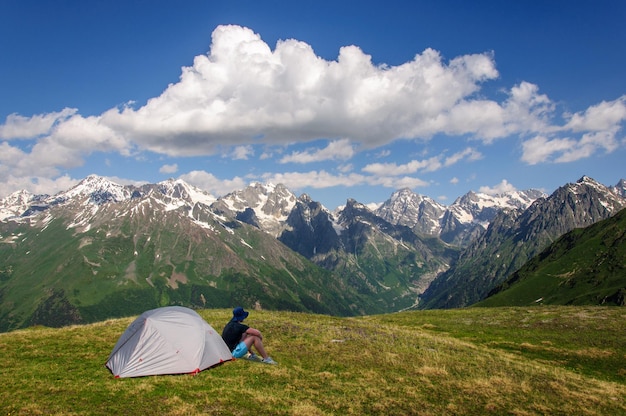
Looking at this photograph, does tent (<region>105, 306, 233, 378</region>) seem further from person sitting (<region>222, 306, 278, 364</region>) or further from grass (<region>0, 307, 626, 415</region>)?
grass (<region>0, 307, 626, 415</region>)

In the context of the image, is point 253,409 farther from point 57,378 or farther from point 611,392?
point 611,392

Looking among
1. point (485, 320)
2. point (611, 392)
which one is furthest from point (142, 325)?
point (485, 320)

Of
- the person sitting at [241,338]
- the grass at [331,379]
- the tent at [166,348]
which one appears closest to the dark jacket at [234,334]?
the person sitting at [241,338]

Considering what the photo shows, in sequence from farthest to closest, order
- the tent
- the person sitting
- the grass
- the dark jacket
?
the dark jacket < the person sitting < the tent < the grass

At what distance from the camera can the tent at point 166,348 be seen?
2470 centimetres

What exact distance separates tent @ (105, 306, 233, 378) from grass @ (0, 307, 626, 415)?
0.86m

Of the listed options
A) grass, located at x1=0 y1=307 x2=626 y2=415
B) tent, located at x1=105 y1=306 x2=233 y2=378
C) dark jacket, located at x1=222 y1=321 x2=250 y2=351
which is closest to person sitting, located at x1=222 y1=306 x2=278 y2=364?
dark jacket, located at x1=222 y1=321 x2=250 y2=351

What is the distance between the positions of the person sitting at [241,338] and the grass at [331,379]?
39.5 inches

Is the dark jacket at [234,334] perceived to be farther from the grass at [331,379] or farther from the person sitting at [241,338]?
the grass at [331,379]

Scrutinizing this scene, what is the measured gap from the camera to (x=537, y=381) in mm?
27297

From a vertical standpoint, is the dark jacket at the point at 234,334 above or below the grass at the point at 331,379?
above

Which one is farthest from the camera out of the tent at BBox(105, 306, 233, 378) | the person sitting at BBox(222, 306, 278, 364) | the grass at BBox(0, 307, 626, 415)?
the person sitting at BBox(222, 306, 278, 364)

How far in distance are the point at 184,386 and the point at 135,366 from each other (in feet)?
13.5

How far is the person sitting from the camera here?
93.1 ft
